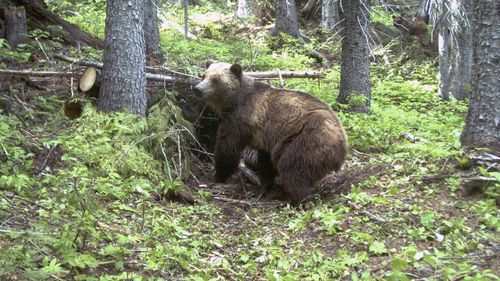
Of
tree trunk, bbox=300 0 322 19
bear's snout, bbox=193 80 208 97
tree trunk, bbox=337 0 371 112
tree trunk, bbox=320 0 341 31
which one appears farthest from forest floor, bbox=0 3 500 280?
tree trunk, bbox=300 0 322 19

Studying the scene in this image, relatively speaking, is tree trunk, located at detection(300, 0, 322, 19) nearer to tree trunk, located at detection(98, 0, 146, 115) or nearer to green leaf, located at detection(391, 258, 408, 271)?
tree trunk, located at detection(98, 0, 146, 115)

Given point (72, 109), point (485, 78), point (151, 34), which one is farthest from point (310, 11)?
point (485, 78)

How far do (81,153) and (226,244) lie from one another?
7.52ft

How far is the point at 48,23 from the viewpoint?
32.3ft

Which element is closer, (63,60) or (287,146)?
(287,146)

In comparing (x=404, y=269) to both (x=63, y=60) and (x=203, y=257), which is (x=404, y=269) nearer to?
(x=203, y=257)

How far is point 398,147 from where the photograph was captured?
321 inches

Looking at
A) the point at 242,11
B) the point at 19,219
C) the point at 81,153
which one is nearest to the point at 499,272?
the point at 19,219

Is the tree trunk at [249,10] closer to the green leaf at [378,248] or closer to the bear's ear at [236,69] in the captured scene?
the bear's ear at [236,69]

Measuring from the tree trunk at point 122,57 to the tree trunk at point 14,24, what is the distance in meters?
2.12

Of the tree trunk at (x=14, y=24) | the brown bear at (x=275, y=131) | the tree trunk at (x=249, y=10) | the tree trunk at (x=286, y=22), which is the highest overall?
the tree trunk at (x=249, y=10)

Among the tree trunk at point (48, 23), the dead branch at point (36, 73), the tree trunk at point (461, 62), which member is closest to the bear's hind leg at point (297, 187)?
the dead branch at point (36, 73)

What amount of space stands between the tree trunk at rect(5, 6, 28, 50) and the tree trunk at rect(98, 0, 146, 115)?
6.94 ft

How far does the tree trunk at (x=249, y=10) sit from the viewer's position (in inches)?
776
